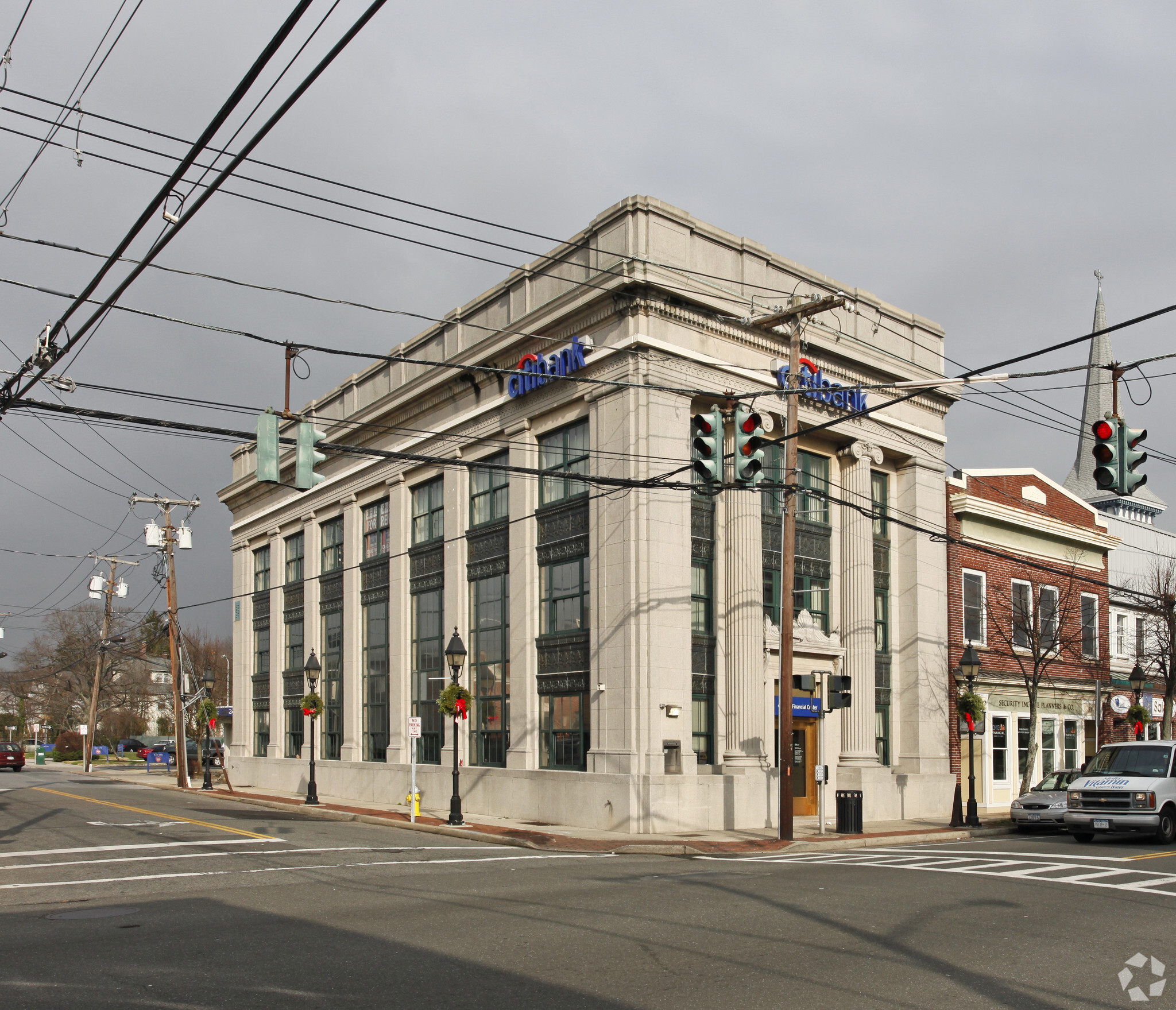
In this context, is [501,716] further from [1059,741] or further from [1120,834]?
[1059,741]

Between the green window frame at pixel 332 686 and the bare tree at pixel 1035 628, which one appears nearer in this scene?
the bare tree at pixel 1035 628

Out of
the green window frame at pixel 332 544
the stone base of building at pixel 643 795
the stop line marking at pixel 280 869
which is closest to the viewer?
the stop line marking at pixel 280 869

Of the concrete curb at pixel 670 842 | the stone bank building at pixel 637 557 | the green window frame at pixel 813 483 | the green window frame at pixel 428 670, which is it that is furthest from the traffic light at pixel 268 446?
the green window frame at pixel 428 670

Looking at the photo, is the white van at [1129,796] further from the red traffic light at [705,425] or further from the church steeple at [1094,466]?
the church steeple at [1094,466]

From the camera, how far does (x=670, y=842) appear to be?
22438mm

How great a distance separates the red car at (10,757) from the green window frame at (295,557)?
27.1 m

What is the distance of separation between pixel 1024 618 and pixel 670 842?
18.1 m

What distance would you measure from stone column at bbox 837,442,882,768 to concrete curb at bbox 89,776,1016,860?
433cm

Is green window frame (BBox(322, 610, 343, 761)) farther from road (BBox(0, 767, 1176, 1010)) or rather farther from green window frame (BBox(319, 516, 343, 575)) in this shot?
road (BBox(0, 767, 1176, 1010))

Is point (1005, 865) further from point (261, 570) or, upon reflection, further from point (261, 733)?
point (261, 570)

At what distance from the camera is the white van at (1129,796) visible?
71.4 ft

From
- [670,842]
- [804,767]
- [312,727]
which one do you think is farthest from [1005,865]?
[312,727]

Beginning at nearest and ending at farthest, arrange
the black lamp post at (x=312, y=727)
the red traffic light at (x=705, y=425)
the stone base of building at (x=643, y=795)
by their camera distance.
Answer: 1. the red traffic light at (x=705, y=425)
2. the stone base of building at (x=643, y=795)
3. the black lamp post at (x=312, y=727)

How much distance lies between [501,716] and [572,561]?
5312 millimetres
